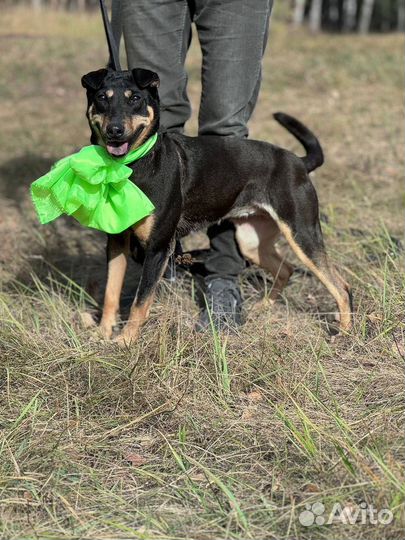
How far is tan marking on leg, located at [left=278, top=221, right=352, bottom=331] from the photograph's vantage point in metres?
3.84

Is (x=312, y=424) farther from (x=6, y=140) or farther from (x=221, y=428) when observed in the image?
(x=6, y=140)

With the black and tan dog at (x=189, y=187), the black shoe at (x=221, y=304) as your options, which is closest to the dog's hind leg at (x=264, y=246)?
the black and tan dog at (x=189, y=187)

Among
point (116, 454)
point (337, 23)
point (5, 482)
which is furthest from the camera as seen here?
point (337, 23)

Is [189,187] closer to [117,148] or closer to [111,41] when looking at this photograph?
[117,148]

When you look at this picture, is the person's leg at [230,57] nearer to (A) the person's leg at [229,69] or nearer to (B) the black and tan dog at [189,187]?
(A) the person's leg at [229,69]

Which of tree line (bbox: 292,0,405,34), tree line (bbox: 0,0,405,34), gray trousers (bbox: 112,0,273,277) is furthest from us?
tree line (bbox: 292,0,405,34)

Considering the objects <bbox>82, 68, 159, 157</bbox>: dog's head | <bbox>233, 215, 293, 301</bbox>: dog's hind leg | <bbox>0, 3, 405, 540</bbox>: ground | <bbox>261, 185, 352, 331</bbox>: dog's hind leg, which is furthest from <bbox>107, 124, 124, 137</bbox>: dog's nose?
<bbox>233, 215, 293, 301</bbox>: dog's hind leg

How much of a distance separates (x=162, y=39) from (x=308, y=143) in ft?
3.19

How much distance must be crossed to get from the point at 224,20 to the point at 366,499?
243 cm

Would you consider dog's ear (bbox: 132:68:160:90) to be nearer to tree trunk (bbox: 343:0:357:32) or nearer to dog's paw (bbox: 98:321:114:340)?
dog's paw (bbox: 98:321:114:340)

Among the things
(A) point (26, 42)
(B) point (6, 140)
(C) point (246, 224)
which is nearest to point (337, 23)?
(A) point (26, 42)

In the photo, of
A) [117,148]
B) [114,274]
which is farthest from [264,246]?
[117,148]

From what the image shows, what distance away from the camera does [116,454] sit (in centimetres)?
272

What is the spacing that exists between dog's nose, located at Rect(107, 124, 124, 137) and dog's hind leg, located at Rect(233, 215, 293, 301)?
3.83ft
